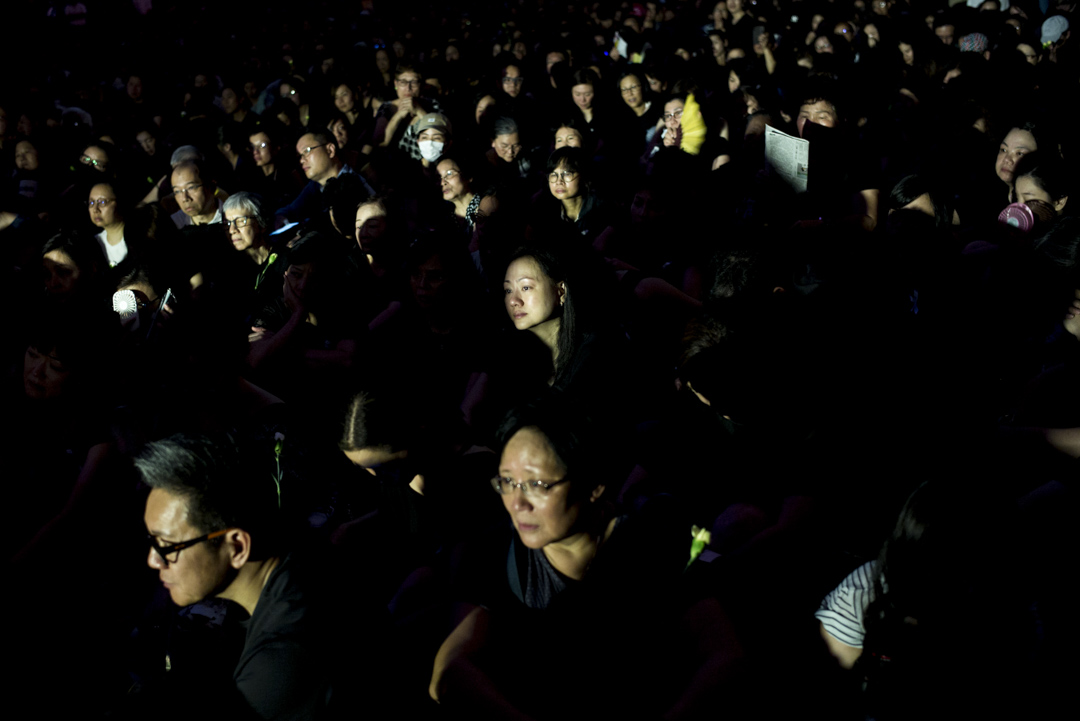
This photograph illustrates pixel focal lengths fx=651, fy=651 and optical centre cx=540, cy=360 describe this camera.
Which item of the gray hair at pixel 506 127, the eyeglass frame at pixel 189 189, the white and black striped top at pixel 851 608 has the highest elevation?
the eyeglass frame at pixel 189 189

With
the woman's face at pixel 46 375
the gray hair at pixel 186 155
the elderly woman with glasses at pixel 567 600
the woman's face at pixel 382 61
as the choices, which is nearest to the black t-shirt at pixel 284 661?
the elderly woman with glasses at pixel 567 600

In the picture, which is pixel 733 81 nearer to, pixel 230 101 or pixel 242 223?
pixel 242 223

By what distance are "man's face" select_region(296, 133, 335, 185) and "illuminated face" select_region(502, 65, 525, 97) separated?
296 centimetres

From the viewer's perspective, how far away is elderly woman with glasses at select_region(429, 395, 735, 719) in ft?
5.80

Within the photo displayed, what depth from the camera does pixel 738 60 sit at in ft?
24.8

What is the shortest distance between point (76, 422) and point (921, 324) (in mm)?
3747

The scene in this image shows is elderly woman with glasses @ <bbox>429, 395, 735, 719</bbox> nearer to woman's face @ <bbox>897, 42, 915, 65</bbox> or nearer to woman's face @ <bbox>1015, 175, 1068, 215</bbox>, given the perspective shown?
woman's face @ <bbox>1015, 175, 1068, 215</bbox>

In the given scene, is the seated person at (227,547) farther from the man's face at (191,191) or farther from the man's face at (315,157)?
the man's face at (315,157)

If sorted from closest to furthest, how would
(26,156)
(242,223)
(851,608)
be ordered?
(851,608) → (242,223) → (26,156)

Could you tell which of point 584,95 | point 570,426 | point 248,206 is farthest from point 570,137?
point 570,426

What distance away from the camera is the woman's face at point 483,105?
283 inches

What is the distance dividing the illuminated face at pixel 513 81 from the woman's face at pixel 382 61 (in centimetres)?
308

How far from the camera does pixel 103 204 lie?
4766 mm

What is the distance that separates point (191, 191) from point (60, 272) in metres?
1.28
